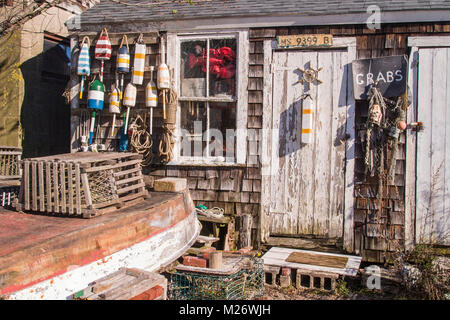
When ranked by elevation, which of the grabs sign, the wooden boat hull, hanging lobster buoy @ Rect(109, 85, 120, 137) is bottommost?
the wooden boat hull

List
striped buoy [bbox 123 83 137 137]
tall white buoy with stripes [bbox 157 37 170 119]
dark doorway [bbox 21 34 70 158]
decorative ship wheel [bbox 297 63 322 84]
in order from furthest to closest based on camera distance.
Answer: dark doorway [bbox 21 34 70 158] → striped buoy [bbox 123 83 137 137] → tall white buoy with stripes [bbox 157 37 170 119] → decorative ship wheel [bbox 297 63 322 84]

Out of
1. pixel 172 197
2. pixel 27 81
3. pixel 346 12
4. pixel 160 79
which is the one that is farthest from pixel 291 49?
pixel 27 81

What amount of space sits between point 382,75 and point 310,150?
141cm

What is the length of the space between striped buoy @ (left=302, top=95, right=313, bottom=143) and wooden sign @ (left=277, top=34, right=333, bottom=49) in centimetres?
76

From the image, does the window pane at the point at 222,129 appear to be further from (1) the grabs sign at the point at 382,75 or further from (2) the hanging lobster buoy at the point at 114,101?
(1) the grabs sign at the point at 382,75

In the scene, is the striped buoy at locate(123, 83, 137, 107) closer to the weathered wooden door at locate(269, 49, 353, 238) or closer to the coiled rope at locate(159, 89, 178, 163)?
the coiled rope at locate(159, 89, 178, 163)

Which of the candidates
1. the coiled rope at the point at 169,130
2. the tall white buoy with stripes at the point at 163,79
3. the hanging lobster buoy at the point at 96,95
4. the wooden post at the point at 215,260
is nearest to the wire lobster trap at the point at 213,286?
the wooden post at the point at 215,260

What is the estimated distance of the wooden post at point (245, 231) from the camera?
251 inches

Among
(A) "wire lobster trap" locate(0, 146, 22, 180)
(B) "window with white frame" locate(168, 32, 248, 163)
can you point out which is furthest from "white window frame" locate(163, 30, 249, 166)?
(A) "wire lobster trap" locate(0, 146, 22, 180)

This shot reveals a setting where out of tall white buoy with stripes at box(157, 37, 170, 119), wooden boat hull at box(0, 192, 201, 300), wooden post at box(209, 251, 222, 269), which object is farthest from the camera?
tall white buoy with stripes at box(157, 37, 170, 119)

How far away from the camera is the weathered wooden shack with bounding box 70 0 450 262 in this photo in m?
5.93

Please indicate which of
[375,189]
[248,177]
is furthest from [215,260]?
A: [375,189]

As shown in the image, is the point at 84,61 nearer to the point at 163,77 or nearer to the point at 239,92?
the point at 163,77
